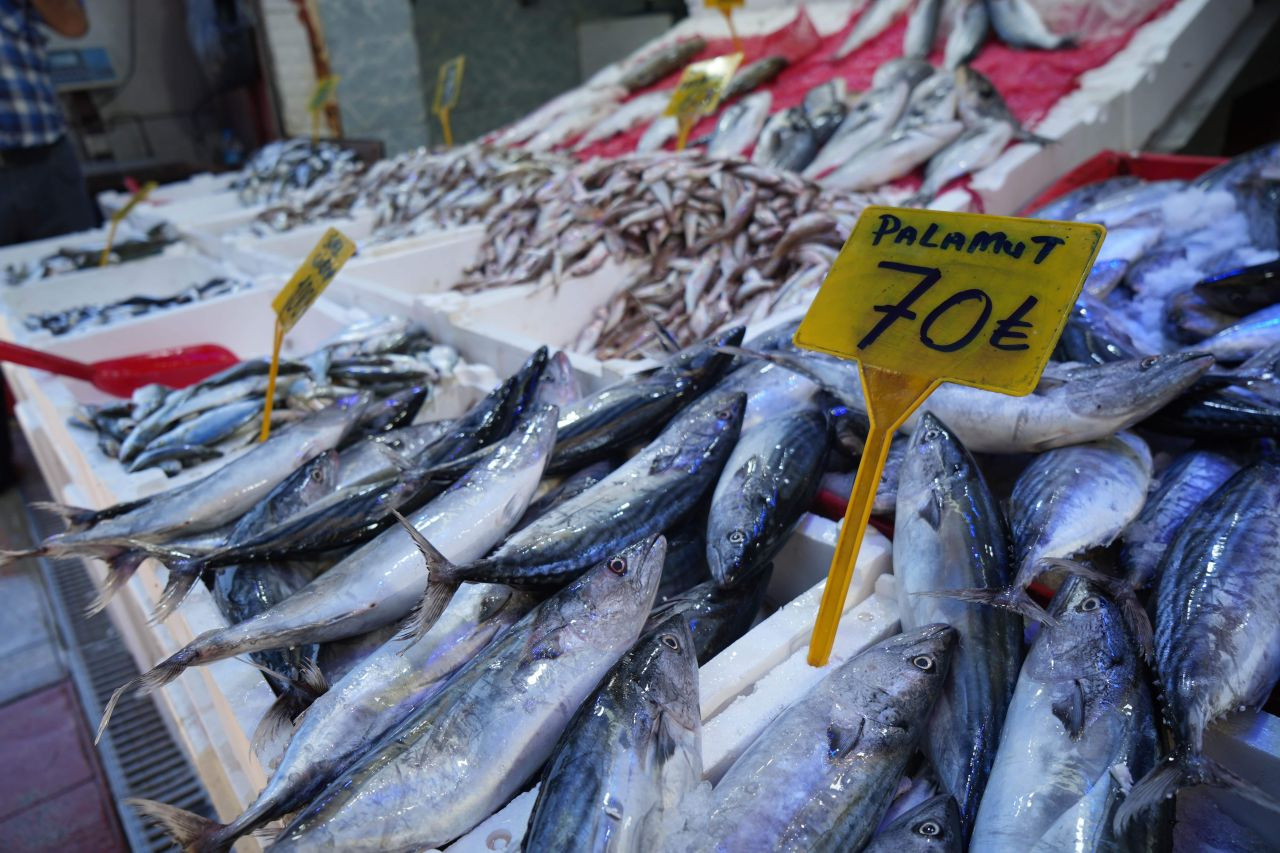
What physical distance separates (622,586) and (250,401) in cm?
177

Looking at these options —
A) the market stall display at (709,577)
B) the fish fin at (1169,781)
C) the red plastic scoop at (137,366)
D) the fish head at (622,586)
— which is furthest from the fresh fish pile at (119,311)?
the fish fin at (1169,781)

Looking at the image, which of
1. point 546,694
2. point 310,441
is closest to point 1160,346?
point 546,694

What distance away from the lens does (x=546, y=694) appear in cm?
116

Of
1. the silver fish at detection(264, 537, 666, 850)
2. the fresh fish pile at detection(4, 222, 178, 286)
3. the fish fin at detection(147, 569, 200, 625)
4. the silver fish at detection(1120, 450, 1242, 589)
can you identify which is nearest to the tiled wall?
the fresh fish pile at detection(4, 222, 178, 286)

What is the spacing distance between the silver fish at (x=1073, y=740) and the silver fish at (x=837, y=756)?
13cm

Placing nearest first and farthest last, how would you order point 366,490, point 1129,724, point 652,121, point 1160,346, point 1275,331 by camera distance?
1. point 1129,724
2. point 366,490
3. point 1275,331
4. point 1160,346
5. point 652,121

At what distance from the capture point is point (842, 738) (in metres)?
1.11

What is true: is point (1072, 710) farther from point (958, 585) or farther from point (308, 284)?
point (308, 284)

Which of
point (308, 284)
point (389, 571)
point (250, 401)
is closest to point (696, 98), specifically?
point (308, 284)

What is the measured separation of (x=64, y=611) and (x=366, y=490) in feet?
10.5

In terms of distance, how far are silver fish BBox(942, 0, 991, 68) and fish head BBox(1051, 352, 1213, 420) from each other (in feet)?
14.4

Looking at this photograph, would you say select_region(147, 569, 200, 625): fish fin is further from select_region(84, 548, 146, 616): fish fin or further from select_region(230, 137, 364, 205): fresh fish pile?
select_region(230, 137, 364, 205): fresh fish pile

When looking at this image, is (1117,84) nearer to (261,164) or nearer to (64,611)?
(64,611)

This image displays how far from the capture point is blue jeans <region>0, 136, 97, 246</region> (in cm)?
563
